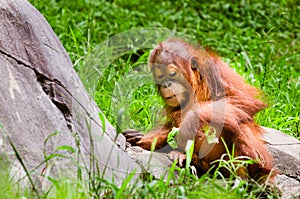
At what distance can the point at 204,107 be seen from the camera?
3.65 metres

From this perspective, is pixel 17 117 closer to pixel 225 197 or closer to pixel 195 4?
pixel 225 197

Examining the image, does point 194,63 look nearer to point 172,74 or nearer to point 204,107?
point 172,74

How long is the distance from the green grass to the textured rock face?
0.23 m

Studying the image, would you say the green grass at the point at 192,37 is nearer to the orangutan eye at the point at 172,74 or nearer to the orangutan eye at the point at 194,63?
the orangutan eye at the point at 172,74

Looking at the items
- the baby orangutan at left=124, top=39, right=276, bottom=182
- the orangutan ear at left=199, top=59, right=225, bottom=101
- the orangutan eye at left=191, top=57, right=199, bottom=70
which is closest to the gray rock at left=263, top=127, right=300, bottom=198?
the baby orangutan at left=124, top=39, right=276, bottom=182

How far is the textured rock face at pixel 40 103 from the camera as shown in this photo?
115 inches

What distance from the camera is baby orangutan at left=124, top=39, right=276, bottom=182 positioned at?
141 inches

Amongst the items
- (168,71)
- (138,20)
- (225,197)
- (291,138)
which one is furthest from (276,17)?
(225,197)

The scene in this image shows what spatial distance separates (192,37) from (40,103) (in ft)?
12.4

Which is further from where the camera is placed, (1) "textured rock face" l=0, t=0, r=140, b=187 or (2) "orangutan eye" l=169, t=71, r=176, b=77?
(2) "orangutan eye" l=169, t=71, r=176, b=77

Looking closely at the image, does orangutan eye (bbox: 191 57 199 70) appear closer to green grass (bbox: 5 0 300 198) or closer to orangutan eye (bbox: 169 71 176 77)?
orangutan eye (bbox: 169 71 176 77)

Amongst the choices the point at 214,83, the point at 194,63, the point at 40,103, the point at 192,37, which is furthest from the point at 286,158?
the point at 192,37

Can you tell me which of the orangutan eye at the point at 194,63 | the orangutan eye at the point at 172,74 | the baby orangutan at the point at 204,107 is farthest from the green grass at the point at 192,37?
the orangutan eye at the point at 194,63

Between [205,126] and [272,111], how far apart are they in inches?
54.6
